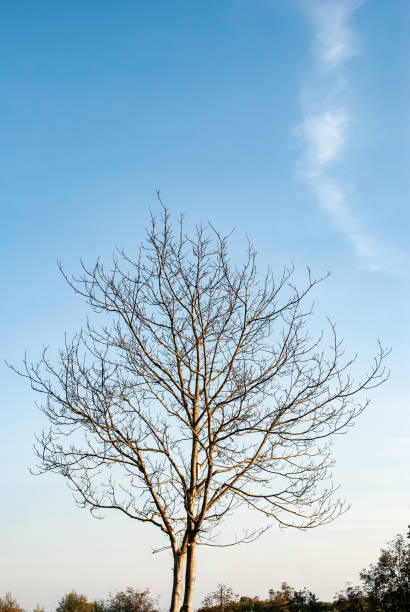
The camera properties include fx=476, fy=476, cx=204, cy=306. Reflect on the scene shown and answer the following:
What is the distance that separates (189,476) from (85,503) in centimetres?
135

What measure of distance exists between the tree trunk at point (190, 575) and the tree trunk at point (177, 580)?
90 mm

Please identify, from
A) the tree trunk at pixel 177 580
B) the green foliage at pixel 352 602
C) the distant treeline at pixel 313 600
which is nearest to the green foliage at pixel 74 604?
the distant treeline at pixel 313 600

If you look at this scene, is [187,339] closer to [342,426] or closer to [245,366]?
[245,366]

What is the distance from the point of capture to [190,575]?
17.3ft

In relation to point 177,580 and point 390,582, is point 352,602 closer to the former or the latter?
point 390,582

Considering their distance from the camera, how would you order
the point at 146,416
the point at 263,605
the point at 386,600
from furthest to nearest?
the point at 263,605 → the point at 386,600 → the point at 146,416

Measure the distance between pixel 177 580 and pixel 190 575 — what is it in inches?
7.5

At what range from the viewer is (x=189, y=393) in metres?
6.33

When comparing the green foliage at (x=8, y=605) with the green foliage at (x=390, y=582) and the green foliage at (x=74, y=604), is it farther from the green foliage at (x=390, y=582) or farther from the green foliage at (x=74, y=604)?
the green foliage at (x=390, y=582)

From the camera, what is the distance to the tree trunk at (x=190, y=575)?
516 centimetres

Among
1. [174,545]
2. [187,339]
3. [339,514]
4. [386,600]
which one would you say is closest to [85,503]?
[174,545]

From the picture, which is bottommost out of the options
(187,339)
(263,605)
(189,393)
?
(263,605)

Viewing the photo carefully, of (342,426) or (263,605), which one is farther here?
(263,605)

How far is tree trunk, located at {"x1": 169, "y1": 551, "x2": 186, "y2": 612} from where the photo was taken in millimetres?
5256
